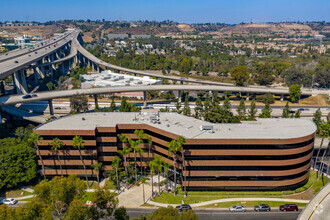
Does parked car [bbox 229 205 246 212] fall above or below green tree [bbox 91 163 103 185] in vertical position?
below

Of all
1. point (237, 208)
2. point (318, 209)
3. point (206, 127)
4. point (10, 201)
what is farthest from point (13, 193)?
point (318, 209)

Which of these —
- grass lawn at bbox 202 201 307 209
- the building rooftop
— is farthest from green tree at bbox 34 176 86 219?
grass lawn at bbox 202 201 307 209

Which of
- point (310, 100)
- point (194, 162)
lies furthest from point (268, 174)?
point (310, 100)

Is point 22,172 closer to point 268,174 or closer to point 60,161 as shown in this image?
point 60,161

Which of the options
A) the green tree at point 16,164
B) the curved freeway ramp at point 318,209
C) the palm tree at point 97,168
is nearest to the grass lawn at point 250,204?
the curved freeway ramp at point 318,209

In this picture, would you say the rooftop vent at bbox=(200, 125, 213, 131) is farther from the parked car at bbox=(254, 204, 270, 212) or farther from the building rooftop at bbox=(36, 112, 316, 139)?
the parked car at bbox=(254, 204, 270, 212)

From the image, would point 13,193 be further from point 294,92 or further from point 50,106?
→ point 294,92

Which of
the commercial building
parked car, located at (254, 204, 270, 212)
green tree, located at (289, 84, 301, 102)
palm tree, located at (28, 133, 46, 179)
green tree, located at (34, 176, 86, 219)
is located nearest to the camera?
green tree, located at (34, 176, 86, 219)

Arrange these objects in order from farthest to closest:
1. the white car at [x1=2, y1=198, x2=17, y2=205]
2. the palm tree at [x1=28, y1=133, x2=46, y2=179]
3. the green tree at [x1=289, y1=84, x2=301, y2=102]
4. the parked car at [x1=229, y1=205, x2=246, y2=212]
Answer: the green tree at [x1=289, y1=84, x2=301, y2=102] → the palm tree at [x1=28, y1=133, x2=46, y2=179] → the white car at [x1=2, y1=198, x2=17, y2=205] → the parked car at [x1=229, y1=205, x2=246, y2=212]

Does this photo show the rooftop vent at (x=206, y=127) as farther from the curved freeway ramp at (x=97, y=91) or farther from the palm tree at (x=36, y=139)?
the curved freeway ramp at (x=97, y=91)
